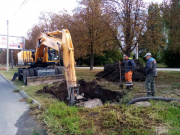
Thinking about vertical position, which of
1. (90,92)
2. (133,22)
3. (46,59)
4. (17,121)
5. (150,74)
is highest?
(133,22)

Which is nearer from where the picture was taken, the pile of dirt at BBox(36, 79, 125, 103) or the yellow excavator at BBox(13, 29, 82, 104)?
the yellow excavator at BBox(13, 29, 82, 104)

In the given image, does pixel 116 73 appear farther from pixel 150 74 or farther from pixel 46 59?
pixel 150 74

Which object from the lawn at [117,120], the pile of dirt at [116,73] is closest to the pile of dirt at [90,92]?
the pile of dirt at [116,73]

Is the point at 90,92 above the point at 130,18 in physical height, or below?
below

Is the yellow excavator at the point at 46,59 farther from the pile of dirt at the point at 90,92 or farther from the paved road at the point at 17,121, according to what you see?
the paved road at the point at 17,121

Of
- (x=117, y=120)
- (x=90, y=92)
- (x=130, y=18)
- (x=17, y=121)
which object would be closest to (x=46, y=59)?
(x=90, y=92)

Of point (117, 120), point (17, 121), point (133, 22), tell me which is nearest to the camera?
point (117, 120)

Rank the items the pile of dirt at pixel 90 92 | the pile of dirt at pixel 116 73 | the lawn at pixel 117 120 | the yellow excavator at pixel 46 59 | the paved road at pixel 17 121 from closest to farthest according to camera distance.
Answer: the lawn at pixel 117 120 → the paved road at pixel 17 121 → the yellow excavator at pixel 46 59 → the pile of dirt at pixel 90 92 → the pile of dirt at pixel 116 73

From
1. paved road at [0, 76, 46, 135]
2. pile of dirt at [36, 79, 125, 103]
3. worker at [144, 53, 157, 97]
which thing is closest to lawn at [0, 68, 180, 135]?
paved road at [0, 76, 46, 135]

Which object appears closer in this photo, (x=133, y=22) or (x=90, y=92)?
(x=90, y=92)

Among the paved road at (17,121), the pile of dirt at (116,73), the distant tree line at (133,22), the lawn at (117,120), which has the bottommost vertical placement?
the paved road at (17,121)

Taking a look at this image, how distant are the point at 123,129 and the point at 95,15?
13164 millimetres

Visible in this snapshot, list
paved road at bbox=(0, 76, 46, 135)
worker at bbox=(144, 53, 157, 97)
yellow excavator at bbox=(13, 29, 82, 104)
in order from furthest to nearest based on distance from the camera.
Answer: yellow excavator at bbox=(13, 29, 82, 104)
worker at bbox=(144, 53, 157, 97)
paved road at bbox=(0, 76, 46, 135)

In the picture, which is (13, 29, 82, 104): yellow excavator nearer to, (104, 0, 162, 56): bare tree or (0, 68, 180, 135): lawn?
(0, 68, 180, 135): lawn
